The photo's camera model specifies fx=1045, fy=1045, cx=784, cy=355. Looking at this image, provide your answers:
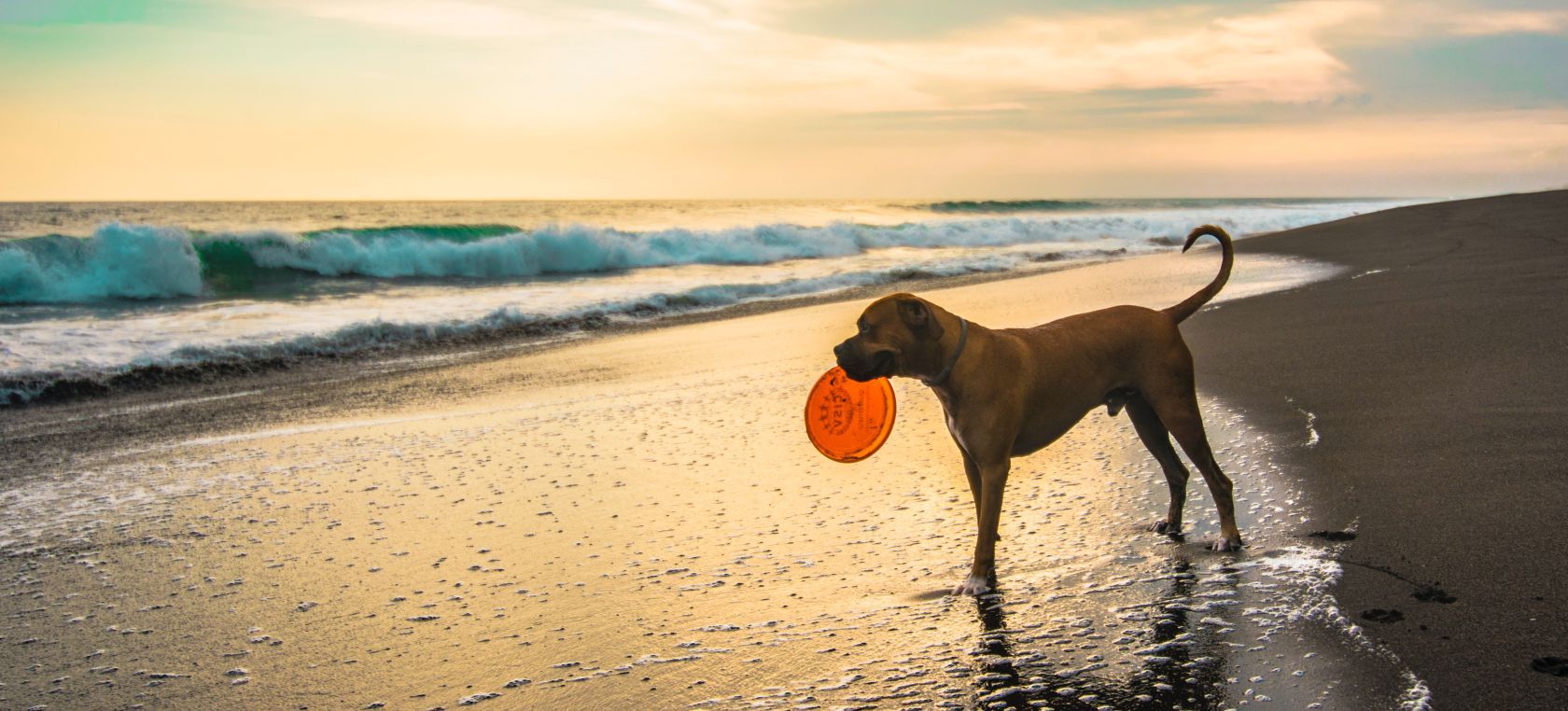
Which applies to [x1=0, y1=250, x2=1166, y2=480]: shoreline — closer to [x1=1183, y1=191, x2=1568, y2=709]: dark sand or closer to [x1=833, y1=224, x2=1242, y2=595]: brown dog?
[x1=833, y1=224, x2=1242, y2=595]: brown dog

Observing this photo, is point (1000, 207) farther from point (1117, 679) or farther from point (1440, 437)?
point (1117, 679)

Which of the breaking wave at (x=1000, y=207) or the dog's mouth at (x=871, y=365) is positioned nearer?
the dog's mouth at (x=871, y=365)

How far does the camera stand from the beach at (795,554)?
10.3ft

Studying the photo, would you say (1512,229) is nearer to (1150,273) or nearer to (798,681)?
(1150,273)

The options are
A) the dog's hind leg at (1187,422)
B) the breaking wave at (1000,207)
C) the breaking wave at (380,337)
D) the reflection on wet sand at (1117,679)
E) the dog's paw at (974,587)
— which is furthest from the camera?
the breaking wave at (1000,207)

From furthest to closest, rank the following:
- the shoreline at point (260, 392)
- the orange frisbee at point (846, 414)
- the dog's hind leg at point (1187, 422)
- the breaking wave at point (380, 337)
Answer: the breaking wave at point (380, 337) → the shoreline at point (260, 392) → the orange frisbee at point (846, 414) → the dog's hind leg at point (1187, 422)

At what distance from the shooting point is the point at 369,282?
80.5ft

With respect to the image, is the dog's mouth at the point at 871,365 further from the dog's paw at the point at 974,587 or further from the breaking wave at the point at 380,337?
the breaking wave at the point at 380,337

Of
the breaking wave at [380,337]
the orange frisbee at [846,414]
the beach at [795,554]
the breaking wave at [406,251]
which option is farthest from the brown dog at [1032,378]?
the breaking wave at [406,251]

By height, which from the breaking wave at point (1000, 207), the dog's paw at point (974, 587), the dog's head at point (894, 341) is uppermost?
the breaking wave at point (1000, 207)

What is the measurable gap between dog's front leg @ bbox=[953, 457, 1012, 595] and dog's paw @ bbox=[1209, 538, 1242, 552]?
889mm

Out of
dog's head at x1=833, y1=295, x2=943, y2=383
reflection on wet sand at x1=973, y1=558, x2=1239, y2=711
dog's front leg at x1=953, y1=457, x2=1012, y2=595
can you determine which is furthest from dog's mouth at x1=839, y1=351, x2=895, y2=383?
reflection on wet sand at x1=973, y1=558, x2=1239, y2=711

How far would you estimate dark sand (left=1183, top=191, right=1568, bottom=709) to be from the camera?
3020 millimetres

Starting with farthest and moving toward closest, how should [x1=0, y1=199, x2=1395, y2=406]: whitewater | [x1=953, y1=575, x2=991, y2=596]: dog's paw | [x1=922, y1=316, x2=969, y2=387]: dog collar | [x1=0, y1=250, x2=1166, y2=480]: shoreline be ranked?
[x1=0, y1=199, x2=1395, y2=406]: whitewater < [x1=0, y1=250, x2=1166, y2=480]: shoreline < [x1=922, y1=316, x2=969, y2=387]: dog collar < [x1=953, y1=575, x2=991, y2=596]: dog's paw
